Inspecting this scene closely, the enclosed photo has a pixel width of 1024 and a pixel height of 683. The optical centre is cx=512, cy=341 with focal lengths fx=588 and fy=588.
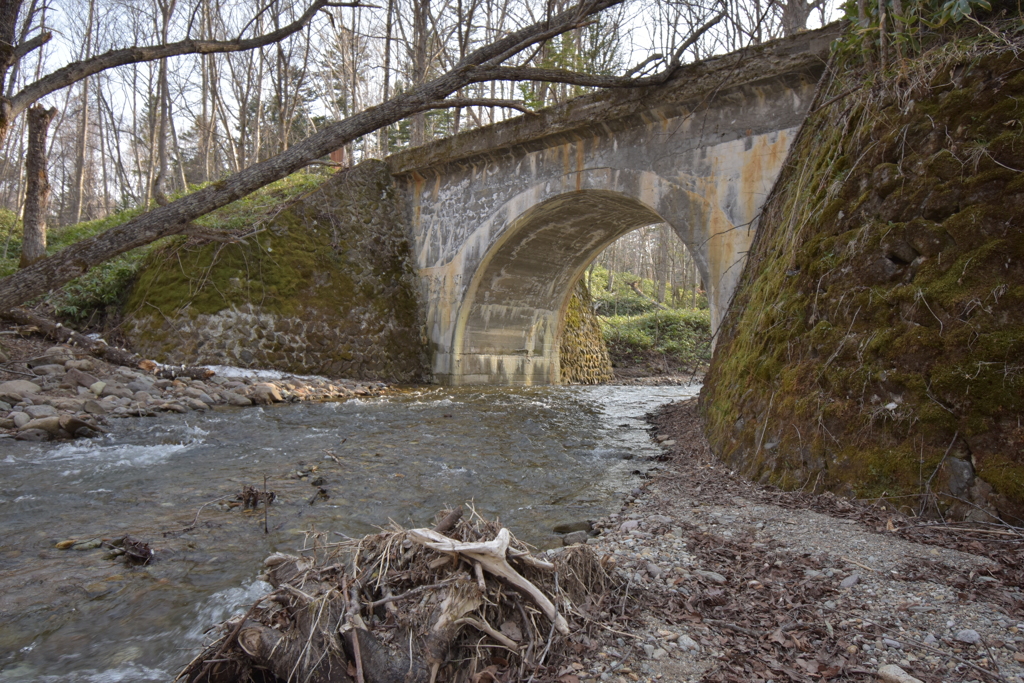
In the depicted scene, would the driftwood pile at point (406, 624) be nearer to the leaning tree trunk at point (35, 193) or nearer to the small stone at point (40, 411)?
the small stone at point (40, 411)

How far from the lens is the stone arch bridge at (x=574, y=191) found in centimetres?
657

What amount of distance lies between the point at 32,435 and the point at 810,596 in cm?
541

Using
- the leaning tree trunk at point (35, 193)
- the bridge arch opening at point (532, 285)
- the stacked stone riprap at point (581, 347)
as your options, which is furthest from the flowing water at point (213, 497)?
the stacked stone riprap at point (581, 347)

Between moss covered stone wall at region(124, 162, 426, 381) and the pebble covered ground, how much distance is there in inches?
30.2

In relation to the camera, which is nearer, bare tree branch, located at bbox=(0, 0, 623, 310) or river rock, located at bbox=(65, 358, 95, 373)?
bare tree branch, located at bbox=(0, 0, 623, 310)

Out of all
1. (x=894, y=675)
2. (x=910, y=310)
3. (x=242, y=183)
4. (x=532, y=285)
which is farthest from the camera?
(x=532, y=285)

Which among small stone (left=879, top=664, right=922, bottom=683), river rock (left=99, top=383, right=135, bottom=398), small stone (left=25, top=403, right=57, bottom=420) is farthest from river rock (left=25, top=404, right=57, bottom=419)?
small stone (left=879, top=664, right=922, bottom=683)

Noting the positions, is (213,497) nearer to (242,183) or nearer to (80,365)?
(242,183)

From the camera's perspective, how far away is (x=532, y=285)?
11.1 metres

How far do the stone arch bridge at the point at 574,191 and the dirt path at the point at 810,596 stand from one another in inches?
177

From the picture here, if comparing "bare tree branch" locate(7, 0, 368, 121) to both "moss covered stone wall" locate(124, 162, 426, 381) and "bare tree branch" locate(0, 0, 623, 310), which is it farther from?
"moss covered stone wall" locate(124, 162, 426, 381)

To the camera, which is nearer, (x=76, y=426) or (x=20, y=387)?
(x=76, y=426)

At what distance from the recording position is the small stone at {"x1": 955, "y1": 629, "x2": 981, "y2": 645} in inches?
63.3

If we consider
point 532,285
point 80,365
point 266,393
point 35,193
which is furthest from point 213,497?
point 532,285
